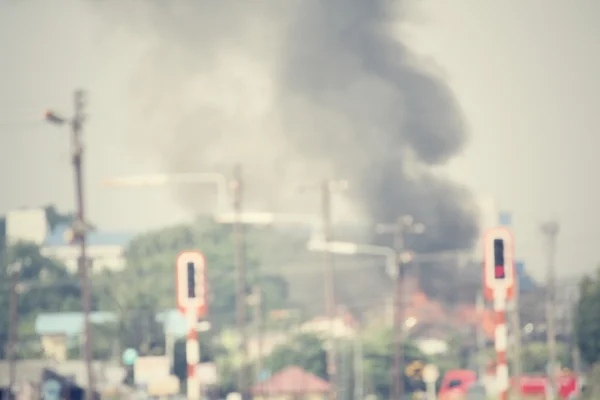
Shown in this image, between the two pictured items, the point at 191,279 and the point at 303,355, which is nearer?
the point at 191,279

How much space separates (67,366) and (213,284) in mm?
38802

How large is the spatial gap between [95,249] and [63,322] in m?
41.8

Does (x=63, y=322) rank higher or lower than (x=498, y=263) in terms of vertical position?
lower

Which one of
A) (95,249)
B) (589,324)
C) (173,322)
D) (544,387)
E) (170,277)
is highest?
(95,249)

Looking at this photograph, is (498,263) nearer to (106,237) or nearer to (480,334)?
(480,334)

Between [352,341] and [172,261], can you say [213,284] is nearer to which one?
[172,261]

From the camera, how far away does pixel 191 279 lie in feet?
85.5

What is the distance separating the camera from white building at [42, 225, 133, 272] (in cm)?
12462

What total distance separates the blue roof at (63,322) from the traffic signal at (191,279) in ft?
221

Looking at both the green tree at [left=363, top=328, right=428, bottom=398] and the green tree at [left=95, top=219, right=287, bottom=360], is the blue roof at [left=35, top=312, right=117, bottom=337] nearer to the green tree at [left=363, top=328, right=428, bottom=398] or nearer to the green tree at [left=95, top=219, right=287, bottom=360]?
the green tree at [left=95, top=219, right=287, bottom=360]

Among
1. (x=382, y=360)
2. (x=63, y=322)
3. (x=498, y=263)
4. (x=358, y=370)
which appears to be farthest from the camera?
(x=63, y=322)

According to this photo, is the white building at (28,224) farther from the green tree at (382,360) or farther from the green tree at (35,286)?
the green tree at (382,360)

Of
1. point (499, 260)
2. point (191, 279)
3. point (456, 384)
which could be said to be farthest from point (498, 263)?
point (456, 384)

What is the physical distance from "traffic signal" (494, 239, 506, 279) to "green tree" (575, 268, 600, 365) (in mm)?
50956
